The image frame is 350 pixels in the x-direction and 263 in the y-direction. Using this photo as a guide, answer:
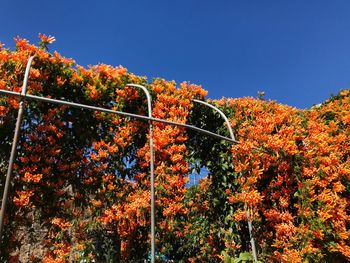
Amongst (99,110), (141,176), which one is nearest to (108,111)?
(99,110)

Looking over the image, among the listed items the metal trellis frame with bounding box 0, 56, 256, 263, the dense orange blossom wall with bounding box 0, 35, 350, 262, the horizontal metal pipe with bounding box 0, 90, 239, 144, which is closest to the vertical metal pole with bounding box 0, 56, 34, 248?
the metal trellis frame with bounding box 0, 56, 256, 263

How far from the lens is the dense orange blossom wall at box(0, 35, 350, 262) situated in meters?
4.38

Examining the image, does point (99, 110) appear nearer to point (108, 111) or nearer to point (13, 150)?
point (108, 111)

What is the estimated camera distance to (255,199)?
5105mm

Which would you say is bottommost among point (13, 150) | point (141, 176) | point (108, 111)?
point (13, 150)

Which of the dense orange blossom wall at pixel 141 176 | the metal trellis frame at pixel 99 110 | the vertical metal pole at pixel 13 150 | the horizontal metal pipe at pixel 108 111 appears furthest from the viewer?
the dense orange blossom wall at pixel 141 176

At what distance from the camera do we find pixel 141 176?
512 centimetres

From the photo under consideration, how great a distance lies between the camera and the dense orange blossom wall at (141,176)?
4.38m

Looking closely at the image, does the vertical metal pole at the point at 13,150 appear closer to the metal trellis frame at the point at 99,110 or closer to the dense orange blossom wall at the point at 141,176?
the metal trellis frame at the point at 99,110

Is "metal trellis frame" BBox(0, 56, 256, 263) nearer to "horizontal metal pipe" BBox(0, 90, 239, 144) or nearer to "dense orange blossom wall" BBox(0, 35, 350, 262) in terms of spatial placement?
"horizontal metal pipe" BBox(0, 90, 239, 144)

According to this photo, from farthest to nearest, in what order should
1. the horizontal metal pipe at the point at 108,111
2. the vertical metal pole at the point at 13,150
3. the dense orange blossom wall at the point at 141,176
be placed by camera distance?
the dense orange blossom wall at the point at 141,176 < the horizontal metal pipe at the point at 108,111 < the vertical metal pole at the point at 13,150

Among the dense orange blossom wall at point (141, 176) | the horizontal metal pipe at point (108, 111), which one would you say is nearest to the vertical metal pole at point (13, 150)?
the horizontal metal pipe at point (108, 111)

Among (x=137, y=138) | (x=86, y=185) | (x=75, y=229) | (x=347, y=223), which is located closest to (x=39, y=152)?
(x=86, y=185)

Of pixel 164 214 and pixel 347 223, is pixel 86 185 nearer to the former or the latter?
pixel 164 214
